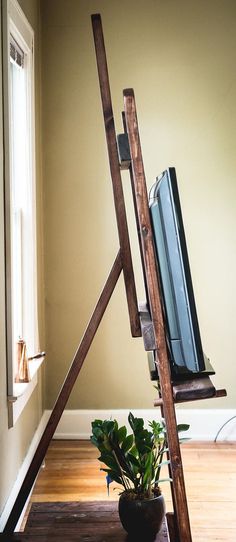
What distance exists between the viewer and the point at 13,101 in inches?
105

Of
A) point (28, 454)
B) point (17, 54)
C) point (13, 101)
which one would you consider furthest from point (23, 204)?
point (28, 454)

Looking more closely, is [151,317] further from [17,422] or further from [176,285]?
[17,422]

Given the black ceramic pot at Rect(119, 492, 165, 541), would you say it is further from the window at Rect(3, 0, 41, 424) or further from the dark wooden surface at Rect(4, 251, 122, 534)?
the window at Rect(3, 0, 41, 424)

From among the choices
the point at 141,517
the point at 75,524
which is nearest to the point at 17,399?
the point at 75,524

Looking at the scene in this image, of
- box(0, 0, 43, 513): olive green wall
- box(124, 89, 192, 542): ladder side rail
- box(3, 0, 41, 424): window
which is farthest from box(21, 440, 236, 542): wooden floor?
box(124, 89, 192, 542): ladder side rail

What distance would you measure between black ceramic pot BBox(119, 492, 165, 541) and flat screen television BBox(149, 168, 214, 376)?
450 mm

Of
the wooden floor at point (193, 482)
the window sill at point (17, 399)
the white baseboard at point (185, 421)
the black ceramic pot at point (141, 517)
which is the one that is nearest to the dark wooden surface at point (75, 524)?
the black ceramic pot at point (141, 517)

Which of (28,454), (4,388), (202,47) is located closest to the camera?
(4,388)

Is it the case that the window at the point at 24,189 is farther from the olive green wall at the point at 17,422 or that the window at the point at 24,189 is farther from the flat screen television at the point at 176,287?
the flat screen television at the point at 176,287

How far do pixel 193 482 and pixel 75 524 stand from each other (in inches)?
40.1

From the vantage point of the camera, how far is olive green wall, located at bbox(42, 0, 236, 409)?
10.8ft

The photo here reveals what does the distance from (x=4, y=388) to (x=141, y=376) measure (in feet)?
4.28

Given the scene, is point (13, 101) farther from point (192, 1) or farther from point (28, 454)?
point (28, 454)

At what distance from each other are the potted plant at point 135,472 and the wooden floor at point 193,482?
554 mm
